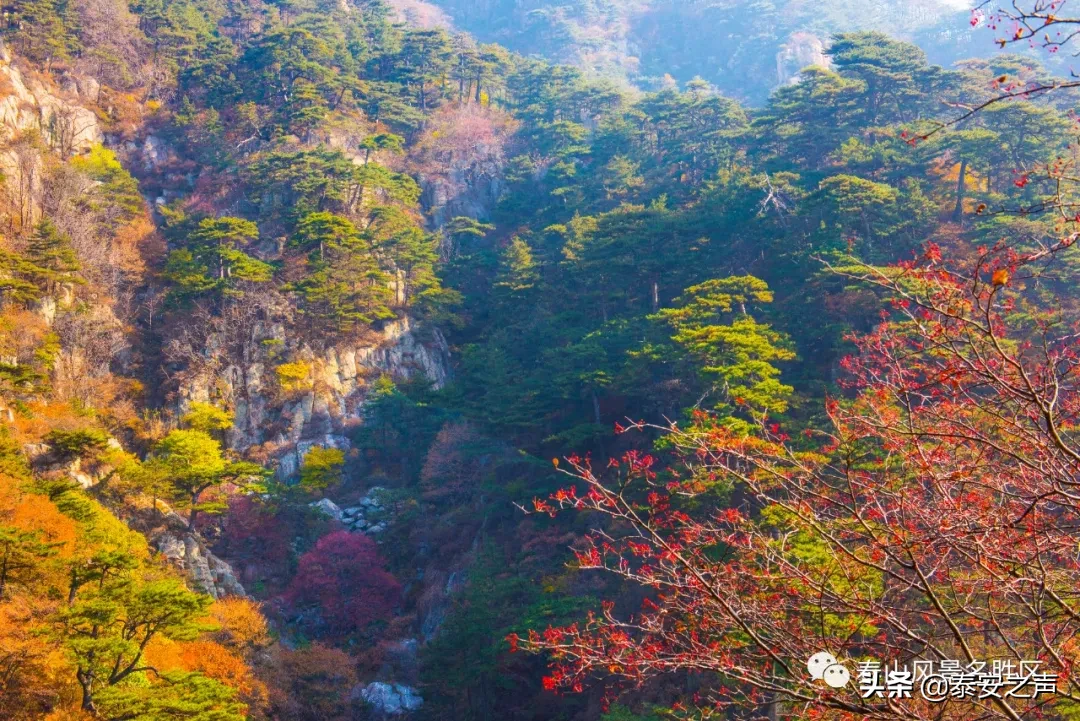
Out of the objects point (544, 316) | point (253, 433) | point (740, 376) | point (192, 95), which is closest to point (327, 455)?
point (253, 433)

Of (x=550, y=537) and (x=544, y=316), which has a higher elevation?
(x=544, y=316)

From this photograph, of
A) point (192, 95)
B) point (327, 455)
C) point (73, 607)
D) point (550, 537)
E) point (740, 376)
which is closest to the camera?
point (73, 607)

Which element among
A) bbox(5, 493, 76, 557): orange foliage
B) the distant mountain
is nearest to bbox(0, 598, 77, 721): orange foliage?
bbox(5, 493, 76, 557): orange foliage

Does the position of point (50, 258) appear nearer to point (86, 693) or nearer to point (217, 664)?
point (217, 664)

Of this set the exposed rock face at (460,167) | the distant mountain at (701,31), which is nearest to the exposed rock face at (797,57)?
the distant mountain at (701,31)

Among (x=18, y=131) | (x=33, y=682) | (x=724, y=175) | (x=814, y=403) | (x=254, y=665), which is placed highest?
(x=724, y=175)

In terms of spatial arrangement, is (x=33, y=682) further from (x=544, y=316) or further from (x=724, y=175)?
(x=724, y=175)

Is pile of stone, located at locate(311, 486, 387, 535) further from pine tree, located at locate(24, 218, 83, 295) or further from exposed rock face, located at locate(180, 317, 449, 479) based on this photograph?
pine tree, located at locate(24, 218, 83, 295)

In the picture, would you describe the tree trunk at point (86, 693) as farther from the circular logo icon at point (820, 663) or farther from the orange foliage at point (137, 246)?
the orange foliage at point (137, 246)
